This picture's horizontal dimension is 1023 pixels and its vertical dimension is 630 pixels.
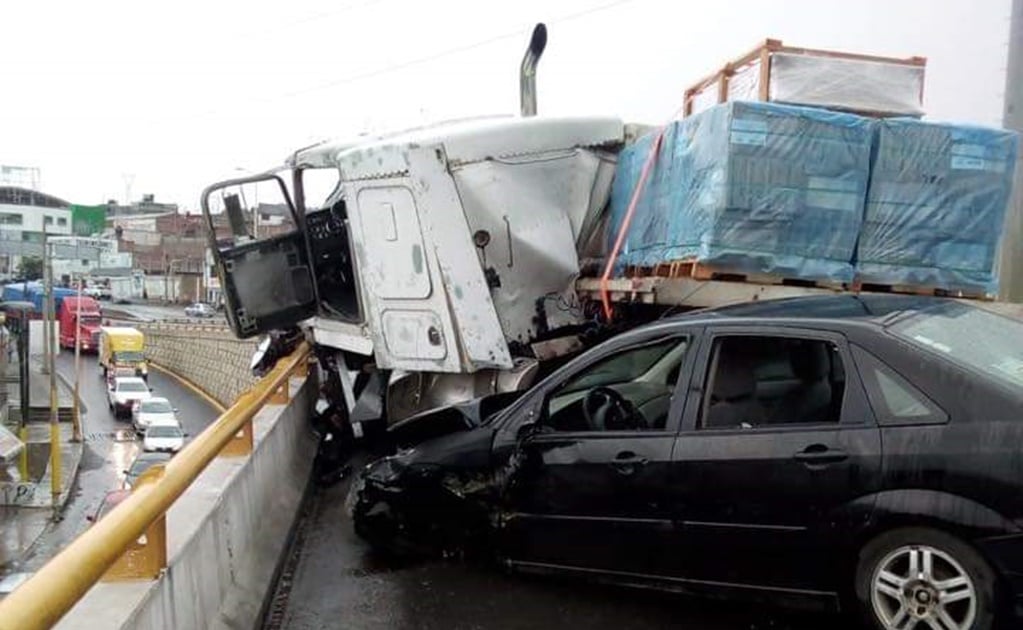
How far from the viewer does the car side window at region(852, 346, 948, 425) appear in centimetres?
348

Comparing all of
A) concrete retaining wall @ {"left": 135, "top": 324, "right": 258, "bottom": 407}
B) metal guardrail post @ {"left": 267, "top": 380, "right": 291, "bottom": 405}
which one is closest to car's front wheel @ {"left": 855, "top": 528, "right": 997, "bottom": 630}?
Result: metal guardrail post @ {"left": 267, "top": 380, "right": 291, "bottom": 405}

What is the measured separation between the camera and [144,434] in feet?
123

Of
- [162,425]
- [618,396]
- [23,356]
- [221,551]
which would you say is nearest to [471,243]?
[618,396]

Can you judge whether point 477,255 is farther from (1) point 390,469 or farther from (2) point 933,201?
(2) point 933,201

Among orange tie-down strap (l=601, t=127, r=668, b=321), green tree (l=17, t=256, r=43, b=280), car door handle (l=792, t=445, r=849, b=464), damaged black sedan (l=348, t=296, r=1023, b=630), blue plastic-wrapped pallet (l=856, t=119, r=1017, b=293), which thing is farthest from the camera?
green tree (l=17, t=256, r=43, b=280)

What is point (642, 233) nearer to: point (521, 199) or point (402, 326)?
point (521, 199)

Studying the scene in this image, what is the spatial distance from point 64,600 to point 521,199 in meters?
5.80

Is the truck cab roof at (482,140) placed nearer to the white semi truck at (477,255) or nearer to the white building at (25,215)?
the white semi truck at (477,255)

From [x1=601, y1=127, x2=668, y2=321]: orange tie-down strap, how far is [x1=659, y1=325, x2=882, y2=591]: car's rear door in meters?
2.93

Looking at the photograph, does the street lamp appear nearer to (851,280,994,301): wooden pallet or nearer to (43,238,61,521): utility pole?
(43,238,61,521): utility pole

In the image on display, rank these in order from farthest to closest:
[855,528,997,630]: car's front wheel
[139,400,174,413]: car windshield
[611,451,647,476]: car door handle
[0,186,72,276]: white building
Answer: [0,186,72,276]: white building < [139,400,174,413]: car windshield < [611,451,647,476]: car door handle < [855,528,997,630]: car's front wheel

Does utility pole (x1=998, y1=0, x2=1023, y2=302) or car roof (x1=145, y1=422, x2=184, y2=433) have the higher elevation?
utility pole (x1=998, y1=0, x2=1023, y2=302)

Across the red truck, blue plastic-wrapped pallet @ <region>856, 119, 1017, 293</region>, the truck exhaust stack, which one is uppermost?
the truck exhaust stack

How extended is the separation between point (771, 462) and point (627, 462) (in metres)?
0.70
